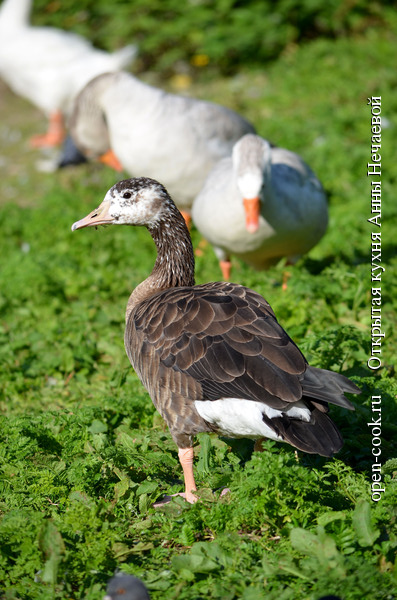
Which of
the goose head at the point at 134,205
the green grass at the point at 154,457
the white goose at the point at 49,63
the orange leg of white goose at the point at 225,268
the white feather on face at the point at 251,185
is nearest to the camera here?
the green grass at the point at 154,457

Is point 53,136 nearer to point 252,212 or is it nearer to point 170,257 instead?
point 252,212

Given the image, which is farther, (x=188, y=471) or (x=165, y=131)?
(x=165, y=131)

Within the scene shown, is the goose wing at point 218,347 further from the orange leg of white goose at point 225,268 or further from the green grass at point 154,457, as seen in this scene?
the orange leg of white goose at point 225,268

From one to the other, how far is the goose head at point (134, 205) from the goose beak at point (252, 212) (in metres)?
1.43

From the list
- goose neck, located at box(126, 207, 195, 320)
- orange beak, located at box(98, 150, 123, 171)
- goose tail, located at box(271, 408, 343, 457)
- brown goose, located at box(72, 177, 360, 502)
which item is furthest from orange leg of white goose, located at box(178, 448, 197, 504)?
orange beak, located at box(98, 150, 123, 171)

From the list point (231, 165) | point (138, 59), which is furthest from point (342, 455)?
point (138, 59)

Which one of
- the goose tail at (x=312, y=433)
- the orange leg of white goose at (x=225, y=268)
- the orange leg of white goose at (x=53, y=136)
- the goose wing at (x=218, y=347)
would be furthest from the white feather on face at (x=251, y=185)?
the orange leg of white goose at (x=53, y=136)

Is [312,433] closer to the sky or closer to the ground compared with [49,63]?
closer to the sky

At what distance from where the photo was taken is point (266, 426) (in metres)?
3.41

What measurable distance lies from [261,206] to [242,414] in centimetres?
272

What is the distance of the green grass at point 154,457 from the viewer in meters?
3.05

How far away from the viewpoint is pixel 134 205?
4.28m

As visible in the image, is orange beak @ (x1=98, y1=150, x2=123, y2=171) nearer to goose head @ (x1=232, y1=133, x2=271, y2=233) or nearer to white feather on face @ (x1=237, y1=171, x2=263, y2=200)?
goose head @ (x1=232, y1=133, x2=271, y2=233)

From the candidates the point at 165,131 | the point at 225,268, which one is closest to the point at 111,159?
the point at 165,131
